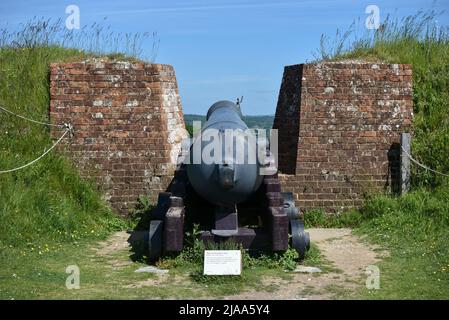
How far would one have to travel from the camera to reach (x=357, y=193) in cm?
984

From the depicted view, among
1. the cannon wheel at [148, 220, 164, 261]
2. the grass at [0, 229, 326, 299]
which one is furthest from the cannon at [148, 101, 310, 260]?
the grass at [0, 229, 326, 299]

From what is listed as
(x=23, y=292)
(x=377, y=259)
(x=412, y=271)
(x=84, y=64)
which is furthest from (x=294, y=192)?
(x=23, y=292)

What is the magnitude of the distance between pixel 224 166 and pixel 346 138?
3.99m

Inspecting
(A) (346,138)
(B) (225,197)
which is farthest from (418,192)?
(B) (225,197)

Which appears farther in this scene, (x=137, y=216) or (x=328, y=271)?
(x=137, y=216)

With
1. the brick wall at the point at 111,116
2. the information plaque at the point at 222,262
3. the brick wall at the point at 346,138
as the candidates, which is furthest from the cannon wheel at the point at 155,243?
the brick wall at the point at 346,138

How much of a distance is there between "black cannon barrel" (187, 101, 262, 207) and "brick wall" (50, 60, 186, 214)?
293 centimetres

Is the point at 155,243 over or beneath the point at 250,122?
beneath

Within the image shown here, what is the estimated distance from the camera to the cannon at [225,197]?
21.4ft

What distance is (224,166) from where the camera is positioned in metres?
6.34

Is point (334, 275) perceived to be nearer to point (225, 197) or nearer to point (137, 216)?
point (225, 197)

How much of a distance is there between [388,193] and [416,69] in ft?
6.89

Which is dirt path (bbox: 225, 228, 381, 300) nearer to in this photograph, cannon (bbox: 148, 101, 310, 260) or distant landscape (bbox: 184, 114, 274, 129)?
cannon (bbox: 148, 101, 310, 260)

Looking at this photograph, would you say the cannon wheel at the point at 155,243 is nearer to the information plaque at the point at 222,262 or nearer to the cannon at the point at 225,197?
the cannon at the point at 225,197
